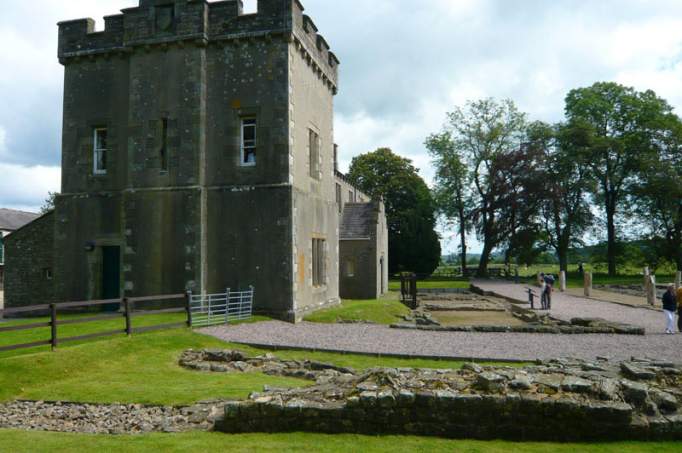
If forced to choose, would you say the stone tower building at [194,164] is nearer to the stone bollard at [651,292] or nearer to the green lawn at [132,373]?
the green lawn at [132,373]

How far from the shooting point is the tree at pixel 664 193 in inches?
2014

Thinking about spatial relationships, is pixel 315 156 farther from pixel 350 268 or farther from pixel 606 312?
pixel 606 312

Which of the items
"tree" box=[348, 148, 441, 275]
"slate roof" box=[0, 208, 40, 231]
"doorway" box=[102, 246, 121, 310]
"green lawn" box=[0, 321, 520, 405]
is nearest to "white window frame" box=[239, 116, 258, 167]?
"doorway" box=[102, 246, 121, 310]

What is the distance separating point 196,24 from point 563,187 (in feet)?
146

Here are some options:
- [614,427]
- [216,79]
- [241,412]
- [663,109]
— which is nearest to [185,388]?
[241,412]

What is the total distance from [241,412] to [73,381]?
5.18m

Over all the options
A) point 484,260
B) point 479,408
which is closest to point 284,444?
point 479,408

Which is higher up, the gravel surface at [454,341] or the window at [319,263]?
the window at [319,263]

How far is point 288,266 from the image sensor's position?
786 inches

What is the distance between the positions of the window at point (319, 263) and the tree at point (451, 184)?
37946 millimetres

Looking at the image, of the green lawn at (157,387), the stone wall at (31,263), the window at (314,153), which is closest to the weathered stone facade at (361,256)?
the window at (314,153)

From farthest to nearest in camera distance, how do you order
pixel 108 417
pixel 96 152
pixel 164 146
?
pixel 96 152 → pixel 164 146 → pixel 108 417

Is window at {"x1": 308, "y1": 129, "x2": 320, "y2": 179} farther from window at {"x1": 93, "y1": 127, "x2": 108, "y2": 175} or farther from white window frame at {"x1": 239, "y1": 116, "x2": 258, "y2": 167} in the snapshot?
window at {"x1": 93, "y1": 127, "x2": 108, "y2": 175}

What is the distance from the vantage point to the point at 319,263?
24.2 meters
